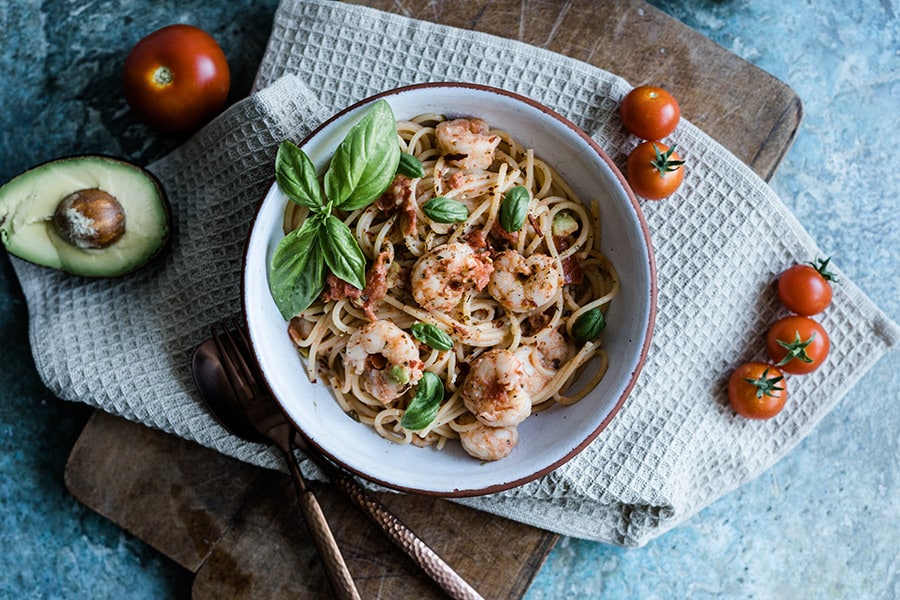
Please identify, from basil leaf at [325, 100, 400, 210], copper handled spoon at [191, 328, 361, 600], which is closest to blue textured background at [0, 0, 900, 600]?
copper handled spoon at [191, 328, 361, 600]

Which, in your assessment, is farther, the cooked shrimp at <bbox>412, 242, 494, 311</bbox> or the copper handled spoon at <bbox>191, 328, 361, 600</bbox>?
the copper handled spoon at <bbox>191, 328, 361, 600</bbox>

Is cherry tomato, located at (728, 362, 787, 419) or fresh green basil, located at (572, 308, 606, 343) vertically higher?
fresh green basil, located at (572, 308, 606, 343)

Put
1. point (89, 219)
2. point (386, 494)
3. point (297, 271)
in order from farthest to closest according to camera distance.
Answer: point (386, 494) → point (89, 219) → point (297, 271)

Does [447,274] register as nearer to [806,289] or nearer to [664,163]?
[664,163]

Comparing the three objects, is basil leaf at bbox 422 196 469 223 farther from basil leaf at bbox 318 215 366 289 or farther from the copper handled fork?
the copper handled fork

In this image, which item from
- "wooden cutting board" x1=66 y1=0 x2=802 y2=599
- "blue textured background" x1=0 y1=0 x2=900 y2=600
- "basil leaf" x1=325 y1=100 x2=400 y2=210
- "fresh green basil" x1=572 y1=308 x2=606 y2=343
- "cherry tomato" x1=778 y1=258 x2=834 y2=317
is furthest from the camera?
"blue textured background" x1=0 y1=0 x2=900 y2=600

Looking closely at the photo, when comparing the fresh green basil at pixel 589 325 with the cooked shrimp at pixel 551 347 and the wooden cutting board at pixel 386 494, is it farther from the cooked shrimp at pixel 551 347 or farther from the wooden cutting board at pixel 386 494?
the wooden cutting board at pixel 386 494

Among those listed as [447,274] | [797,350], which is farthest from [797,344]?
[447,274]

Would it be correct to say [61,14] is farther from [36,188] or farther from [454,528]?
[454,528]
